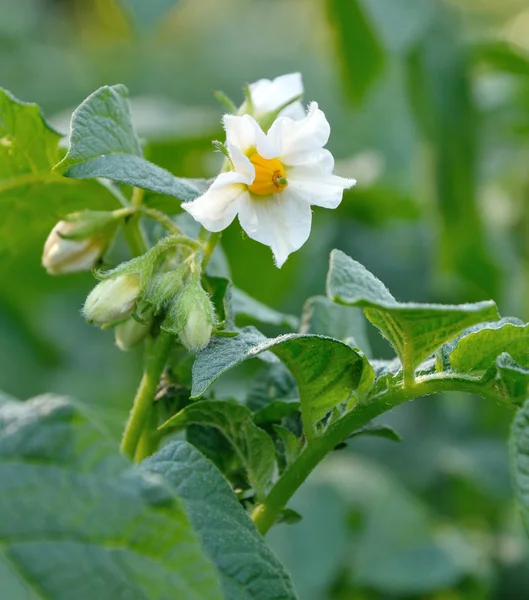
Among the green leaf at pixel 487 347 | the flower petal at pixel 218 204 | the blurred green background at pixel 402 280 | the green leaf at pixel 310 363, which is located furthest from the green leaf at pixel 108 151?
the blurred green background at pixel 402 280

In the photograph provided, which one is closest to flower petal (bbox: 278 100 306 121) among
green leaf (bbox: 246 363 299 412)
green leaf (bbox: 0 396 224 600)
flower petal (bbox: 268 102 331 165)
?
flower petal (bbox: 268 102 331 165)

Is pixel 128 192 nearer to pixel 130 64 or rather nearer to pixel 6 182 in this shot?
pixel 6 182

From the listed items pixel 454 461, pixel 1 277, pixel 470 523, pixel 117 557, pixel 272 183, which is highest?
pixel 272 183

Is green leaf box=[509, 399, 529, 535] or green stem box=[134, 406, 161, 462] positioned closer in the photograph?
green leaf box=[509, 399, 529, 535]

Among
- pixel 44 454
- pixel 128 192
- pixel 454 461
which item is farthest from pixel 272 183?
pixel 454 461

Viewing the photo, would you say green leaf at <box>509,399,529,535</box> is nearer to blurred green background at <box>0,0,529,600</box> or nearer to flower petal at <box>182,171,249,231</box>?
flower petal at <box>182,171,249,231</box>

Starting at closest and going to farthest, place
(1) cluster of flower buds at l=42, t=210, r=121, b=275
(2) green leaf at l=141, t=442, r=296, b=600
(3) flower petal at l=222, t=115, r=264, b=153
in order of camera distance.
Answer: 1. (2) green leaf at l=141, t=442, r=296, b=600
2. (3) flower petal at l=222, t=115, r=264, b=153
3. (1) cluster of flower buds at l=42, t=210, r=121, b=275

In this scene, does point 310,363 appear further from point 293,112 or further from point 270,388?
point 293,112
